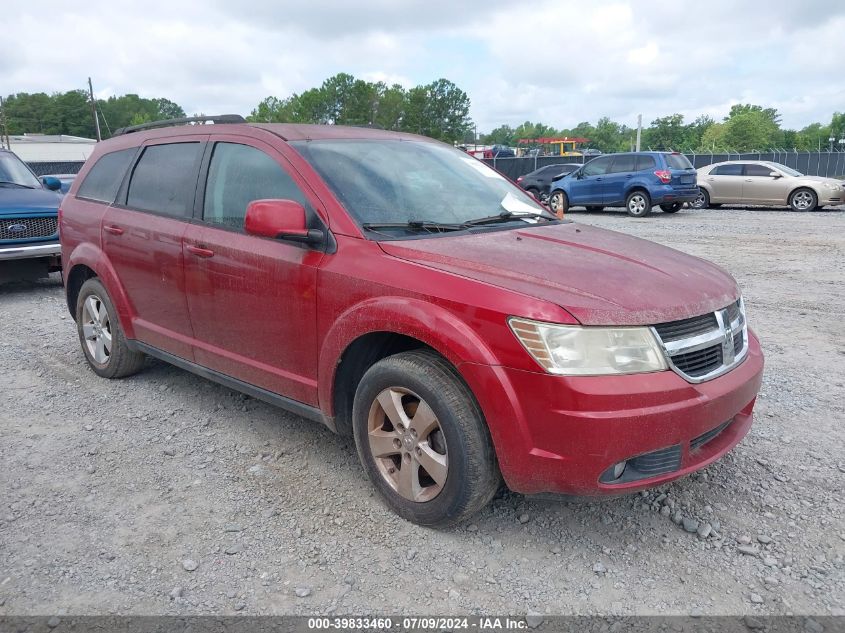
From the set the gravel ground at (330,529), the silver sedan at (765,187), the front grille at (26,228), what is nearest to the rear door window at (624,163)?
the silver sedan at (765,187)

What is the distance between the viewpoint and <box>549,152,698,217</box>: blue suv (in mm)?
17609

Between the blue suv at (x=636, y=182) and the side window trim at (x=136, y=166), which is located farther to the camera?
the blue suv at (x=636, y=182)

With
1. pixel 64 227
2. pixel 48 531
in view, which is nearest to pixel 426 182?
pixel 48 531

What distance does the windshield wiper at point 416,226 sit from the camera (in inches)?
131

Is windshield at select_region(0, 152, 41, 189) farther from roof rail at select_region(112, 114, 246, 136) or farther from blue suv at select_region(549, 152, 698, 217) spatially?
blue suv at select_region(549, 152, 698, 217)

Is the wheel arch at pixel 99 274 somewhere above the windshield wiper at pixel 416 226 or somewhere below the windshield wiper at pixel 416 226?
below

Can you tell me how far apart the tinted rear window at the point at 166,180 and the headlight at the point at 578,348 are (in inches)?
96.5

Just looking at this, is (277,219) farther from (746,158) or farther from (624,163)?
(746,158)

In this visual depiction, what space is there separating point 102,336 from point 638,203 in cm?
1546

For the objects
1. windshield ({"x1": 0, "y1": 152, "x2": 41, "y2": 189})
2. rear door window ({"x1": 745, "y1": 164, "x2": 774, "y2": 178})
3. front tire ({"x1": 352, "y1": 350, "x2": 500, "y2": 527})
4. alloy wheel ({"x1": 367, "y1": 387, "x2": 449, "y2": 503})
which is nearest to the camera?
front tire ({"x1": 352, "y1": 350, "x2": 500, "y2": 527})

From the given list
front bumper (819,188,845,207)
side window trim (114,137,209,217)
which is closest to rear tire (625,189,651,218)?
front bumper (819,188,845,207)

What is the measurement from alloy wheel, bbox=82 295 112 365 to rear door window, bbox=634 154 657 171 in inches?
610

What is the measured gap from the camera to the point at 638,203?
18.0 meters

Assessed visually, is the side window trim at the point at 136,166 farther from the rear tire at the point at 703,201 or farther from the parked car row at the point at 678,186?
the rear tire at the point at 703,201
